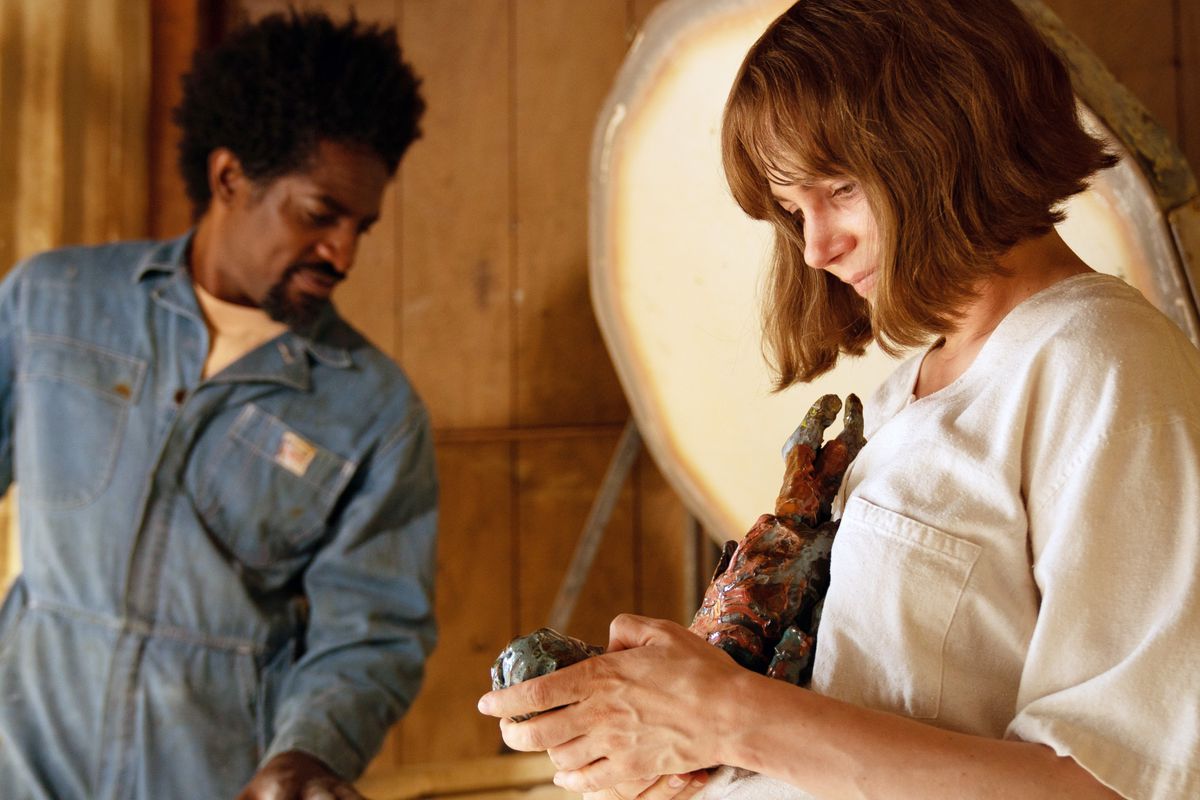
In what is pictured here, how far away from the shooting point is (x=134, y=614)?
1.35m

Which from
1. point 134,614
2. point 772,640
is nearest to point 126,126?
→ point 134,614

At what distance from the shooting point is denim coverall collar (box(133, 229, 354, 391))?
4.67 ft

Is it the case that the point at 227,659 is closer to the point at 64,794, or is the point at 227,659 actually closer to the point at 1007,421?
the point at 64,794

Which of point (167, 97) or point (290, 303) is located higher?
point (167, 97)

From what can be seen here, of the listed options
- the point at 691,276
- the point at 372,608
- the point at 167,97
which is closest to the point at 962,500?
the point at 691,276

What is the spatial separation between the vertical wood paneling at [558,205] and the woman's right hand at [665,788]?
4.24 ft

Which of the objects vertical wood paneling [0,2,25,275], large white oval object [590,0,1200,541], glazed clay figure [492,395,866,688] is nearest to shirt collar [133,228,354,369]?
large white oval object [590,0,1200,541]

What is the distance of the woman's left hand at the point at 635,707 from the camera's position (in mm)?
626

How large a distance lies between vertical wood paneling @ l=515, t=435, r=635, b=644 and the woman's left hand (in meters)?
1.28

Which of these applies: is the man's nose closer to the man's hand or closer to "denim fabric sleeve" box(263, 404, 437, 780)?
"denim fabric sleeve" box(263, 404, 437, 780)

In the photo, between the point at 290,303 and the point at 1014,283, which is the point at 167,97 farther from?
the point at 1014,283

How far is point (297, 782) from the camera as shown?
1188 millimetres

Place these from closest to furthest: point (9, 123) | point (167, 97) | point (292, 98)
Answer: point (292, 98)
point (9, 123)
point (167, 97)

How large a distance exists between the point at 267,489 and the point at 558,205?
0.77m
